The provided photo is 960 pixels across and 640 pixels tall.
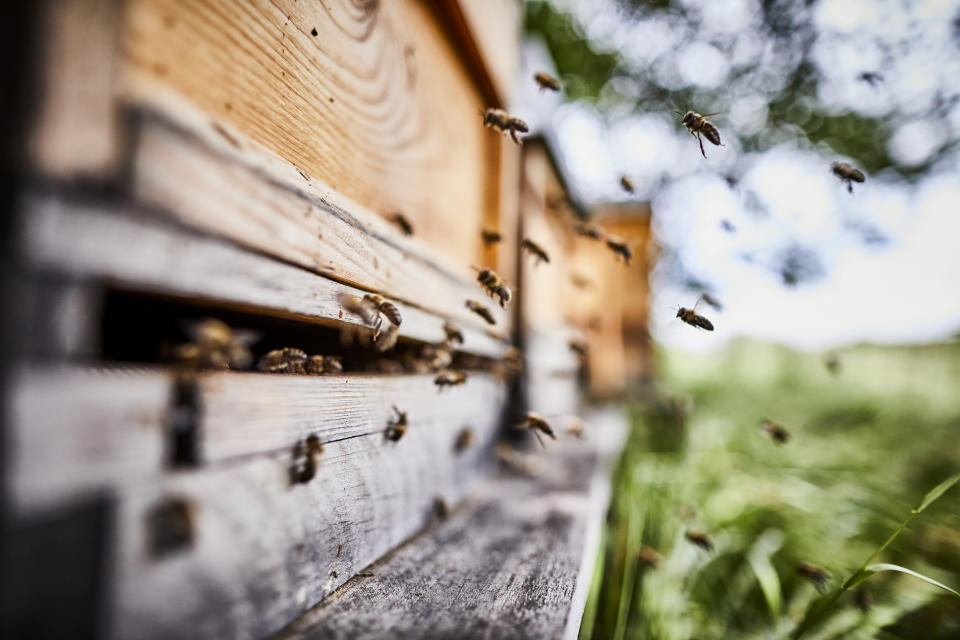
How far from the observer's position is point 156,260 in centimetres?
55

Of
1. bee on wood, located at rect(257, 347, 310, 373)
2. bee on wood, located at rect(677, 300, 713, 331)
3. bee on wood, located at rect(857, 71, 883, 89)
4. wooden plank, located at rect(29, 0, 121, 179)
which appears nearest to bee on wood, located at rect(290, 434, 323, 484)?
bee on wood, located at rect(257, 347, 310, 373)

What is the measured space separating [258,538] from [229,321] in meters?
0.42

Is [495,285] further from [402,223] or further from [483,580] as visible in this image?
[483,580]

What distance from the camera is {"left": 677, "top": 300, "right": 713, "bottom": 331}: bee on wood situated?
1727mm

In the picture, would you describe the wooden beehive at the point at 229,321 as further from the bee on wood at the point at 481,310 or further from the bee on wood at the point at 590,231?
the bee on wood at the point at 590,231

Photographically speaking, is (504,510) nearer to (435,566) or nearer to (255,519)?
(435,566)

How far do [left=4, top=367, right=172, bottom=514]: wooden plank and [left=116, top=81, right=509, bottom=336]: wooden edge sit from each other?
20 centimetres

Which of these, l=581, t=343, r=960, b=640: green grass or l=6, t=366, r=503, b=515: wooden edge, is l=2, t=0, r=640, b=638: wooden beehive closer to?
l=6, t=366, r=503, b=515: wooden edge

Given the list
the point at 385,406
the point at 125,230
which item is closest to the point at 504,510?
the point at 385,406

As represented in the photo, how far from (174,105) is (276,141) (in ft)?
1.03

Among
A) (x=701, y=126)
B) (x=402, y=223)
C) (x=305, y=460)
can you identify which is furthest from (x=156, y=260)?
(x=701, y=126)

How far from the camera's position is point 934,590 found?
2184 mm

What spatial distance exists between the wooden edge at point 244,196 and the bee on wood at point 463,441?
2.47 feet

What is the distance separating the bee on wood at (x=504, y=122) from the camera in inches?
67.9
